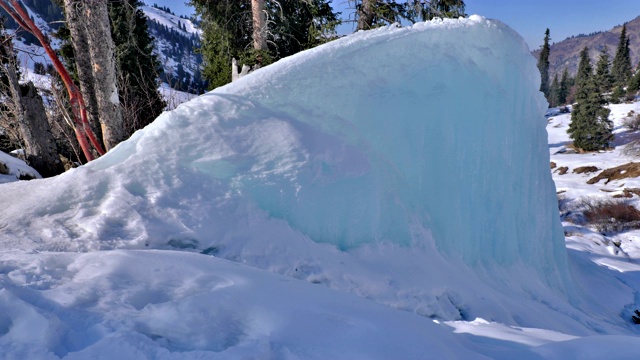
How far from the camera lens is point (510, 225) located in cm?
492

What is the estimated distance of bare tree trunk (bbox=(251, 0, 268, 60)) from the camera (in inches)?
270

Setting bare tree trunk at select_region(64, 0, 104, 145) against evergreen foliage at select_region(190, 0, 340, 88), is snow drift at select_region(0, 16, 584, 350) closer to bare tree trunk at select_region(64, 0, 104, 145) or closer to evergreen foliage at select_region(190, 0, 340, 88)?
bare tree trunk at select_region(64, 0, 104, 145)

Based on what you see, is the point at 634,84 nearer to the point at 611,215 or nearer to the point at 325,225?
the point at 611,215

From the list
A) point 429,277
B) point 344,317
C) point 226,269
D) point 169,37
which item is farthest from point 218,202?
point 169,37

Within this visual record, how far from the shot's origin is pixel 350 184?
3.12 m

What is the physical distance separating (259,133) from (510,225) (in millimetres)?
3649

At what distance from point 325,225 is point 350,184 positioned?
0.40 meters

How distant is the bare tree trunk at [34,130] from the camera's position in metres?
7.02

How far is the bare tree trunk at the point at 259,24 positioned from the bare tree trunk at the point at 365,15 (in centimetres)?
326

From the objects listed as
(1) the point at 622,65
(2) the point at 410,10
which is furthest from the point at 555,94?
(2) the point at 410,10

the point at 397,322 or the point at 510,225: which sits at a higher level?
the point at 397,322

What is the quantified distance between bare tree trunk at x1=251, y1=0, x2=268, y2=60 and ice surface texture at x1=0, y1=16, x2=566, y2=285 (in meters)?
3.57

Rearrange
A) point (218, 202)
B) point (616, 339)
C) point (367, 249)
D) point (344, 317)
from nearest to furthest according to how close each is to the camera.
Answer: point (344, 317) < point (616, 339) < point (218, 202) < point (367, 249)

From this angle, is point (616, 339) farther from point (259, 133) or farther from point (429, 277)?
point (259, 133)
